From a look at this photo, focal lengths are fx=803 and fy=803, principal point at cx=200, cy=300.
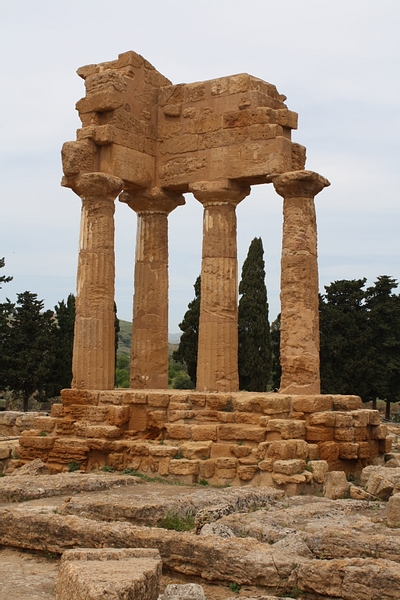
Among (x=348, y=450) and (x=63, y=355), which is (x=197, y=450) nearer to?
(x=348, y=450)

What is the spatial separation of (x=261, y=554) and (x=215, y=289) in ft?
29.6

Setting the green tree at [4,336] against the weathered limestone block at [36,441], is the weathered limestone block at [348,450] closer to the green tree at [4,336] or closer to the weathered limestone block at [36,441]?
the weathered limestone block at [36,441]

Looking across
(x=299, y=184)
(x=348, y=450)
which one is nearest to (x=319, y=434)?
(x=348, y=450)

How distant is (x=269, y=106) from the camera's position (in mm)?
17094

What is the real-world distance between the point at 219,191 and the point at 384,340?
71.1 feet

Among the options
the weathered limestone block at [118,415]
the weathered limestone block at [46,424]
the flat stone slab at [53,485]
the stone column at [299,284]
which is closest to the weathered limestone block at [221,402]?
the stone column at [299,284]

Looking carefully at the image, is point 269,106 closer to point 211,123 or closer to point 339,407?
point 211,123

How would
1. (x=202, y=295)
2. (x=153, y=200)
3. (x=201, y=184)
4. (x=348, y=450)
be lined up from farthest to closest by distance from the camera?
1. (x=153, y=200)
2. (x=201, y=184)
3. (x=202, y=295)
4. (x=348, y=450)

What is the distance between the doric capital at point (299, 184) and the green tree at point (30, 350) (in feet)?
65.2

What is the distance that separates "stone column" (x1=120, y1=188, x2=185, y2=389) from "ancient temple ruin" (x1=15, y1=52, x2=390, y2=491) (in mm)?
29

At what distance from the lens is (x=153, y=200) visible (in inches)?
728

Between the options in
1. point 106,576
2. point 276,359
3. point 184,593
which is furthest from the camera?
point 276,359

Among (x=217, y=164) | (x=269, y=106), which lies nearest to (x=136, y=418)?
(x=217, y=164)

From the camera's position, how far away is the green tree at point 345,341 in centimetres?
3497
